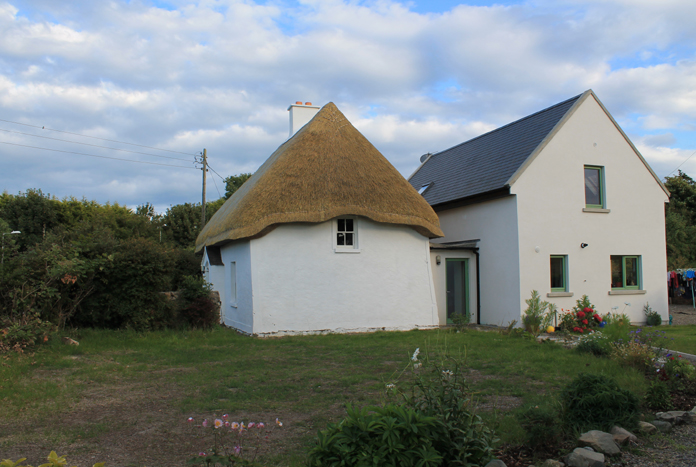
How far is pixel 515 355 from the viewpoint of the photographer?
9.73 m

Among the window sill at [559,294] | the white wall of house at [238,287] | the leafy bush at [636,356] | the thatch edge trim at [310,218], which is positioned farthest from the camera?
the window sill at [559,294]

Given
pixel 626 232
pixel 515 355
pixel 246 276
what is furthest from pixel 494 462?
pixel 626 232

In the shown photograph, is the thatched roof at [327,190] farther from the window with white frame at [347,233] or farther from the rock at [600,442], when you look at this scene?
the rock at [600,442]

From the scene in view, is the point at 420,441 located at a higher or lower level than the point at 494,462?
higher

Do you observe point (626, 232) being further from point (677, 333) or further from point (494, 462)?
point (494, 462)

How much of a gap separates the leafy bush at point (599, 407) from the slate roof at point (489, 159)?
9.61m

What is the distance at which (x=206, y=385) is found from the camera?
739cm

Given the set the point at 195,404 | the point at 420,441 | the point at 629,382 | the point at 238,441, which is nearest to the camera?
the point at 420,441

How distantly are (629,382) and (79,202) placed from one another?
121ft

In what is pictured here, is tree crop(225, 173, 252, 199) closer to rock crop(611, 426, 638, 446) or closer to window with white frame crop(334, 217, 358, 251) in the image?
window with white frame crop(334, 217, 358, 251)

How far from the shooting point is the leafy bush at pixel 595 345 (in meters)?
8.95

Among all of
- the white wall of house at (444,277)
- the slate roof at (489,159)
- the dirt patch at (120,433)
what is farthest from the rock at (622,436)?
the white wall of house at (444,277)

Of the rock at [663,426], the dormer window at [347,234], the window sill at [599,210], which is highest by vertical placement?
the window sill at [599,210]

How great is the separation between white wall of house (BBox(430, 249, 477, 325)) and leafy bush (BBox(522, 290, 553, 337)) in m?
2.27
